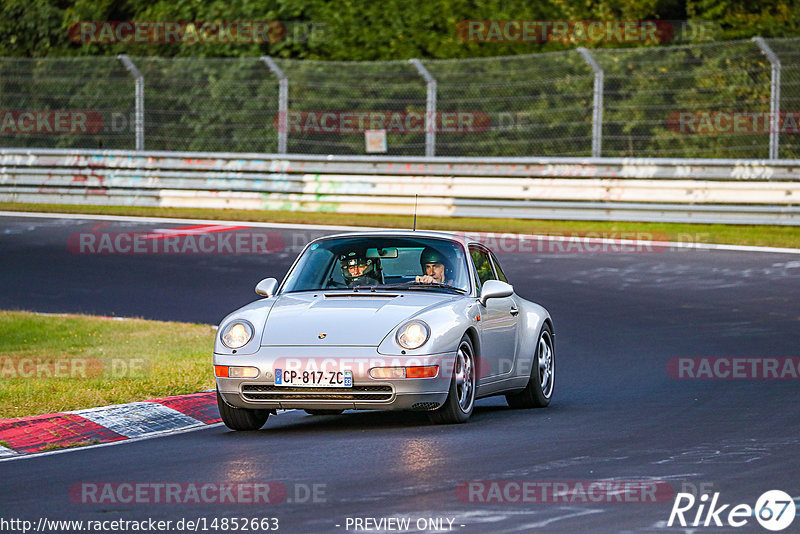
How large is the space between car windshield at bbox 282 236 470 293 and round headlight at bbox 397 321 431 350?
1.01m

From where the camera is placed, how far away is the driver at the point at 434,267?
10.1m

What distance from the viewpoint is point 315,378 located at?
29.1 feet

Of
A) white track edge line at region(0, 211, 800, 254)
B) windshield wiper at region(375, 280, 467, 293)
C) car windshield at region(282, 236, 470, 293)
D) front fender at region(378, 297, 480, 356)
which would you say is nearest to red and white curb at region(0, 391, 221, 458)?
car windshield at region(282, 236, 470, 293)

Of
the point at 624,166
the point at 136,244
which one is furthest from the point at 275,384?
the point at 624,166

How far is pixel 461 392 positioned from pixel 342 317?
3.06 feet

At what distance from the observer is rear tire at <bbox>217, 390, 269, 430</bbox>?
9305 mm

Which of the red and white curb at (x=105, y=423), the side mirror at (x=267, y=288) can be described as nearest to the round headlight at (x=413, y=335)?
the side mirror at (x=267, y=288)

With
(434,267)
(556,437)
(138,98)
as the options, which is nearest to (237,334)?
(434,267)

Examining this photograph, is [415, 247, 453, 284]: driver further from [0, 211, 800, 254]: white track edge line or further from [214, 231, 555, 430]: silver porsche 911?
[0, 211, 800, 254]: white track edge line

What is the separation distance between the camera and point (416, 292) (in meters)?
9.84

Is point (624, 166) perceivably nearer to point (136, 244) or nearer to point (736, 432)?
point (136, 244)

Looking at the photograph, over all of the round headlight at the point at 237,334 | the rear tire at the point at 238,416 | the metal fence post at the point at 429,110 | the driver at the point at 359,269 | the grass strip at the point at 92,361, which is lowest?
the grass strip at the point at 92,361

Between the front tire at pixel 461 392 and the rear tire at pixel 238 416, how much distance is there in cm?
114

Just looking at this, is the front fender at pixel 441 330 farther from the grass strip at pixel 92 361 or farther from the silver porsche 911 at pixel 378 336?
the grass strip at pixel 92 361
